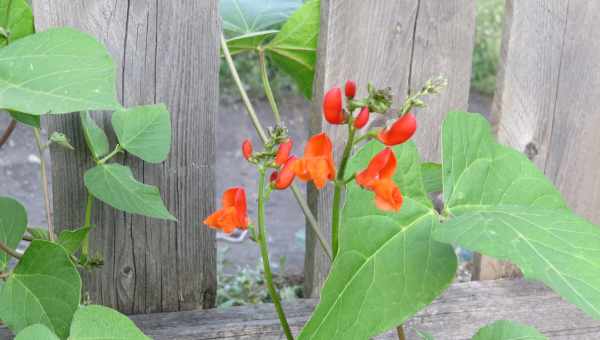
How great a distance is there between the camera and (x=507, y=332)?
109 centimetres

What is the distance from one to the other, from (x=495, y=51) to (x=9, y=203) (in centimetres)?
560

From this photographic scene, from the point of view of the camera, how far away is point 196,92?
4.58 feet

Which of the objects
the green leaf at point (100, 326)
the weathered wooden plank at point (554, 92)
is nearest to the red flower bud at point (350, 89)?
the green leaf at point (100, 326)

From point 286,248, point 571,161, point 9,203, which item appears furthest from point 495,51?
point 9,203

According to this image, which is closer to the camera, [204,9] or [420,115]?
[204,9]

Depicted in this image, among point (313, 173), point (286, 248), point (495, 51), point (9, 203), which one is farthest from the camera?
point (495, 51)

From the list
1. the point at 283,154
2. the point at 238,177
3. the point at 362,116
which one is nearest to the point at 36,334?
the point at 283,154

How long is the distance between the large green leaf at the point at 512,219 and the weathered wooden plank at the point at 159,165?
23.4 inches

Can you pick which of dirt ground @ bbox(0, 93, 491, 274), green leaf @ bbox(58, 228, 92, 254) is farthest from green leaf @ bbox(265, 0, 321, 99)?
dirt ground @ bbox(0, 93, 491, 274)

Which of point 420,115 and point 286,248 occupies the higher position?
point 420,115

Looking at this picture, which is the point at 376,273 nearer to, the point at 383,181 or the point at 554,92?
the point at 383,181

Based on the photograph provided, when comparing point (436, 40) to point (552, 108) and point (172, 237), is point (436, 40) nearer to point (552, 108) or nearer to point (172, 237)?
point (552, 108)

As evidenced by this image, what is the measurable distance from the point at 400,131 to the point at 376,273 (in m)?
0.22

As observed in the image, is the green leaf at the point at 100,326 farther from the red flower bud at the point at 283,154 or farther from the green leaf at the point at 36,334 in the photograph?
the red flower bud at the point at 283,154
